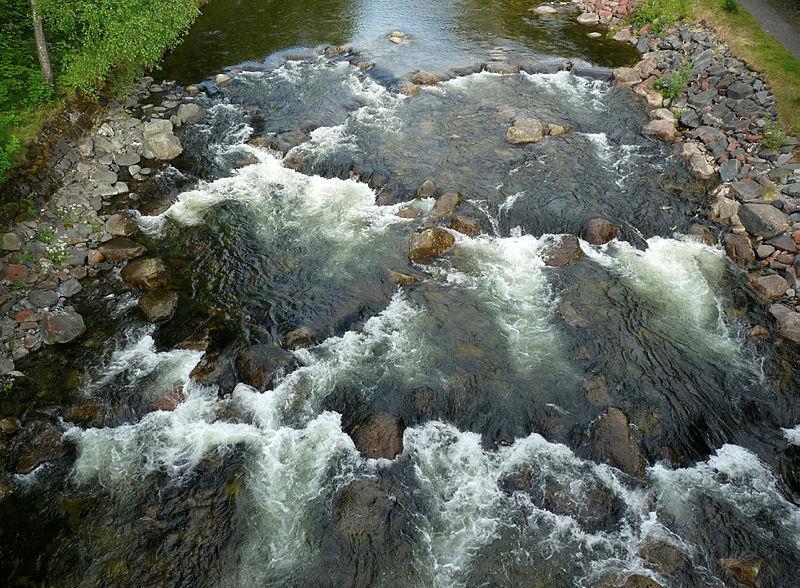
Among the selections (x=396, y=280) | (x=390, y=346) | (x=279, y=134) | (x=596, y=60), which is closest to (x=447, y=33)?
(x=596, y=60)

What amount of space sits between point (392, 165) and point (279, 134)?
20.9 ft

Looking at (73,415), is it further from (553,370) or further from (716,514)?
(716,514)

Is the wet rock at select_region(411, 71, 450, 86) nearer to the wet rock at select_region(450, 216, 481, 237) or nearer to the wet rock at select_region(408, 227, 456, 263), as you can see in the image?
A: the wet rock at select_region(450, 216, 481, 237)

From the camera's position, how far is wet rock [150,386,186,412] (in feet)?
47.6

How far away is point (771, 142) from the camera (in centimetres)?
2227

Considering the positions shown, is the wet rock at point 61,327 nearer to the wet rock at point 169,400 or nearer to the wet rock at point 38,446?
the wet rock at point 38,446

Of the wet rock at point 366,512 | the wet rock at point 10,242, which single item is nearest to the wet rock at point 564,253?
the wet rock at point 366,512

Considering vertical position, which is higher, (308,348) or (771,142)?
(771,142)

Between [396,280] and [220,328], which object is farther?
[396,280]

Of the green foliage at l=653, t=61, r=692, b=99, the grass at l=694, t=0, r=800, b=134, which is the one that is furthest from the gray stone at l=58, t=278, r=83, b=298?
the grass at l=694, t=0, r=800, b=134

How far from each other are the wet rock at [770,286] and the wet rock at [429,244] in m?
10.1

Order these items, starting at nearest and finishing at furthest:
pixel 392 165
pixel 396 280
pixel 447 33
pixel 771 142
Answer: pixel 396 280 → pixel 771 142 → pixel 392 165 → pixel 447 33

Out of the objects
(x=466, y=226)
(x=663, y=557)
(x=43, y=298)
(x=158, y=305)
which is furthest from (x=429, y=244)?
(x=43, y=298)

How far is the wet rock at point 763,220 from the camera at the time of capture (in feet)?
61.4
